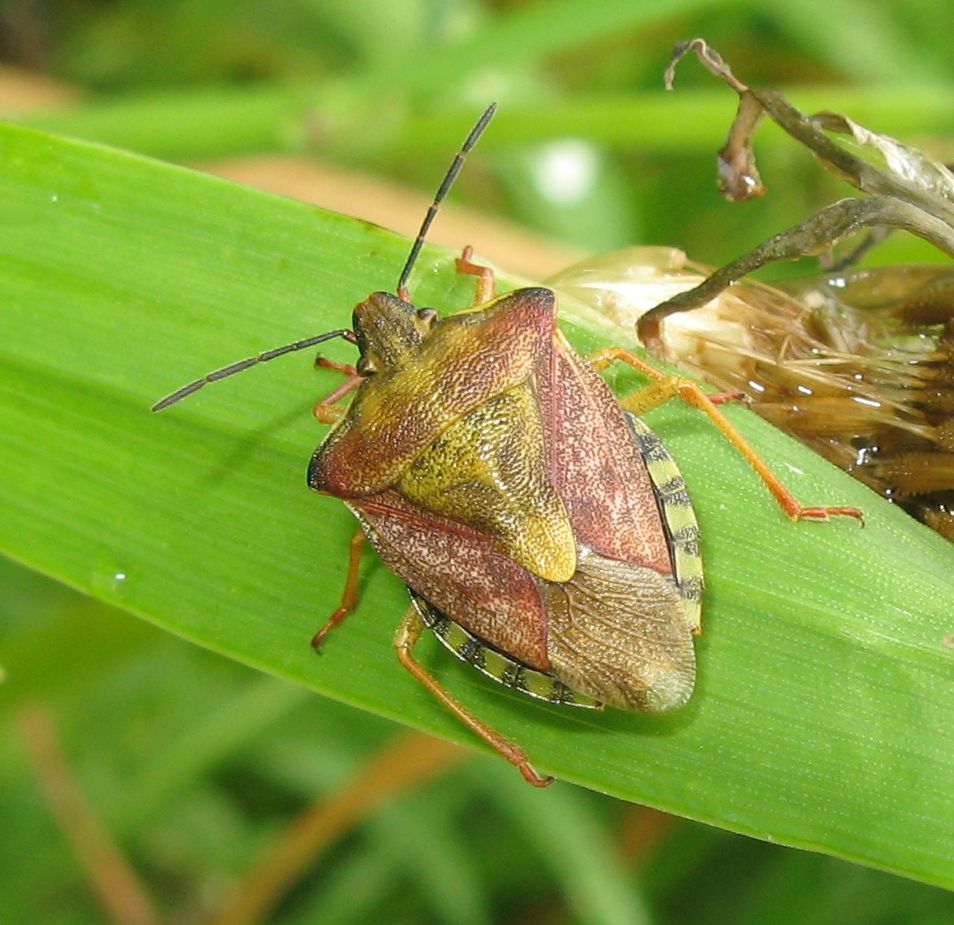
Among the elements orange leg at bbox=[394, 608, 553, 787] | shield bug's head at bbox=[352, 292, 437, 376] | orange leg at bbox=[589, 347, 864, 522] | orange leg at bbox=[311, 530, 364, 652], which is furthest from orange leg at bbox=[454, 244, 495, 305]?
orange leg at bbox=[394, 608, 553, 787]

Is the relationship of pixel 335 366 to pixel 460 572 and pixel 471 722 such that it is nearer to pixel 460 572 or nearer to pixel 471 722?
pixel 460 572

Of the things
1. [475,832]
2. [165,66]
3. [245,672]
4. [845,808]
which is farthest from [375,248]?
[165,66]

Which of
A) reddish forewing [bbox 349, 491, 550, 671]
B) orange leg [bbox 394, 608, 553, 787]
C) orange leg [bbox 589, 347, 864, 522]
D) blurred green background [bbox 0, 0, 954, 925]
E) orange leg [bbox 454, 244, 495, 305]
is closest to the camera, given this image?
orange leg [bbox 589, 347, 864, 522]

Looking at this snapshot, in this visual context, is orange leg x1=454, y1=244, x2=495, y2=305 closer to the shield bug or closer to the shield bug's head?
the shield bug

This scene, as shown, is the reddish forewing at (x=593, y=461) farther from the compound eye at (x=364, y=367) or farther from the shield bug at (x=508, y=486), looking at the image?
the compound eye at (x=364, y=367)

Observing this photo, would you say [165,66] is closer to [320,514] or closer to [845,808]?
[320,514]

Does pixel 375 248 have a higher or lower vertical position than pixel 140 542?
higher

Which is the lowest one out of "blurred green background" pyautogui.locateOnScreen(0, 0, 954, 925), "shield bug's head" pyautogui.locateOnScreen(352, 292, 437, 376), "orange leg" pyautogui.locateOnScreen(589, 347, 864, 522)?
"blurred green background" pyautogui.locateOnScreen(0, 0, 954, 925)
